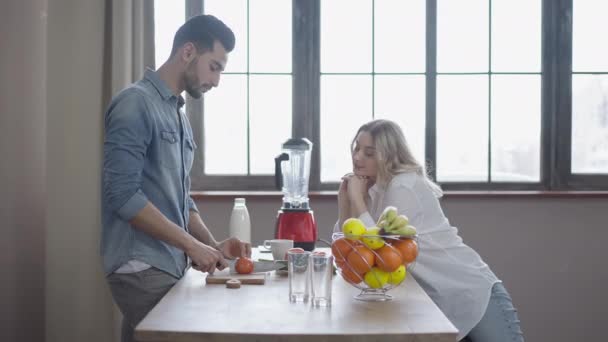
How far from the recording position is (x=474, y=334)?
2523 millimetres

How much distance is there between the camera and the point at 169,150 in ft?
7.86

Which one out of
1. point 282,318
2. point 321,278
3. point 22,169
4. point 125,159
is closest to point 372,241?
point 321,278

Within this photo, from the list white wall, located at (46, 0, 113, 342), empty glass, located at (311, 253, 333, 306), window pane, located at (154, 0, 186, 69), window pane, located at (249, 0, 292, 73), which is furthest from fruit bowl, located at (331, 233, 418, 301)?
window pane, located at (154, 0, 186, 69)

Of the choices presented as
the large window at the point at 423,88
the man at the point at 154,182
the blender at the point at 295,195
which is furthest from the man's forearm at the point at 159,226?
the large window at the point at 423,88

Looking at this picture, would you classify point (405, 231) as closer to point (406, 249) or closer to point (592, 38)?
point (406, 249)

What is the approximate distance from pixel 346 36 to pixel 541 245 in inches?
55.0

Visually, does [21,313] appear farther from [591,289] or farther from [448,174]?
[591,289]

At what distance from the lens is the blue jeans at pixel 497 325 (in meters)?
2.51

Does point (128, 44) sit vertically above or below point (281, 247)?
above

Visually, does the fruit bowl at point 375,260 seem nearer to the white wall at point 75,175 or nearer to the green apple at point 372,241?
the green apple at point 372,241

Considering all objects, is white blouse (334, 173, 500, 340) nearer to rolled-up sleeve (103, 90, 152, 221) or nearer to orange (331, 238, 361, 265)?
orange (331, 238, 361, 265)

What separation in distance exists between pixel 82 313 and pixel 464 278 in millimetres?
1782

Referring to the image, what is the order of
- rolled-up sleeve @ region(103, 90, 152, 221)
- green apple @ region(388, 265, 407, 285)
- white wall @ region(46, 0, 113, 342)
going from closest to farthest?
1. green apple @ region(388, 265, 407, 285)
2. rolled-up sleeve @ region(103, 90, 152, 221)
3. white wall @ region(46, 0, 113, 342)

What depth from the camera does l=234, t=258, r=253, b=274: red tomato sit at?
2297mm
